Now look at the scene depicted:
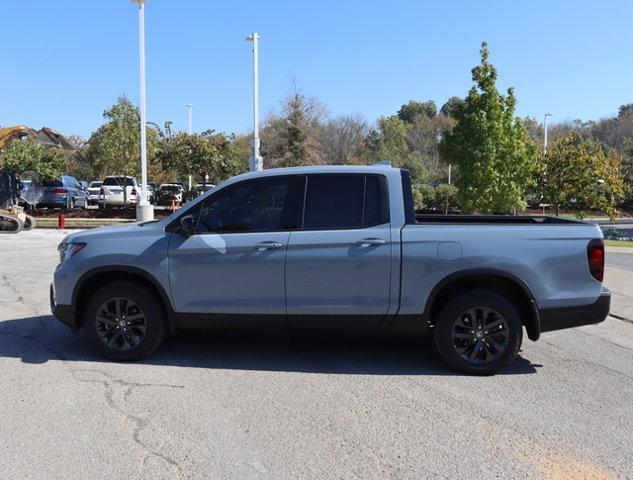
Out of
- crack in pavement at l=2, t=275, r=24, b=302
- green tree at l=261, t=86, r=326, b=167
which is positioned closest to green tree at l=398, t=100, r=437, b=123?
green tree at l=261, t=86, r=326, b=167

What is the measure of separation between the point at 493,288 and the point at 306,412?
2150 mm

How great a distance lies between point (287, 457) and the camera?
151 inches

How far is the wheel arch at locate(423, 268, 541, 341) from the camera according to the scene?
17.4 feet

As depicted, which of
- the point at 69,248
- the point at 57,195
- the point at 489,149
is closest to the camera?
the point at 69,248

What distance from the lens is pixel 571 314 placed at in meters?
5.36

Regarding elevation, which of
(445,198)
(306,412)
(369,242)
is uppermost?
(445,198)

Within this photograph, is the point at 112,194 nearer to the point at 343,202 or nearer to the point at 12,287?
the point at 12,287

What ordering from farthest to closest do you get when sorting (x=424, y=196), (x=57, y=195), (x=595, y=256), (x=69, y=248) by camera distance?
1. (x=424, y=196)
2. (x=57, y=195)
3. (x=69, y=248)
4. (x=595, y=256)

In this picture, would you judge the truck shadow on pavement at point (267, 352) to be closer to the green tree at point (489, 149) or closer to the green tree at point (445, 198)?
the green tree at point (489, 149)

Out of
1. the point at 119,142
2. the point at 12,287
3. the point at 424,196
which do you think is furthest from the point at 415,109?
the point at 12,287

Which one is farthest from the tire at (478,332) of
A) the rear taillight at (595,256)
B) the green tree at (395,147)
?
the green tree at (395,147)

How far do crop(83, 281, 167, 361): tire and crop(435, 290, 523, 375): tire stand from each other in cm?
263

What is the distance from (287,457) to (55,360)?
10.2 feet

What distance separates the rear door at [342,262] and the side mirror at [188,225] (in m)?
0.93
